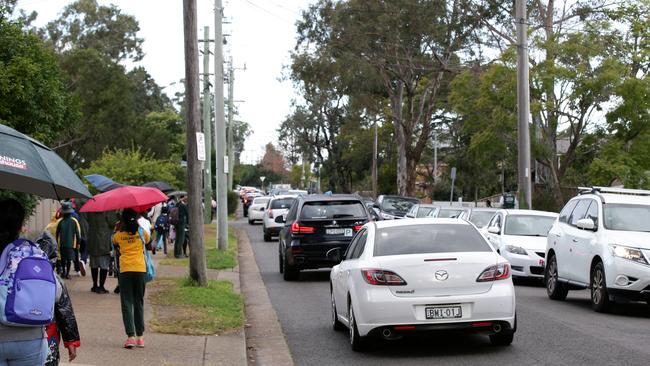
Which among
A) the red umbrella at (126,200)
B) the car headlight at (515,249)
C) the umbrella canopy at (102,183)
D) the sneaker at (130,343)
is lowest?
the sneaker at (130,343)

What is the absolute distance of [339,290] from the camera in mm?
11180

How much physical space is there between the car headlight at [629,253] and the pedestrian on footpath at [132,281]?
6.70m

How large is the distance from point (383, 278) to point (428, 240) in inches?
36.6

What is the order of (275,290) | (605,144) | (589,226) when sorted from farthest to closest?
(605,144), (275,290), (589,226)

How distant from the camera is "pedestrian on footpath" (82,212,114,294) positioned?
623 inches

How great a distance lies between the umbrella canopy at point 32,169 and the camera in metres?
5.55

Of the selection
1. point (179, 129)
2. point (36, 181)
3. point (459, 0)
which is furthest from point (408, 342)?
point (179, 129)

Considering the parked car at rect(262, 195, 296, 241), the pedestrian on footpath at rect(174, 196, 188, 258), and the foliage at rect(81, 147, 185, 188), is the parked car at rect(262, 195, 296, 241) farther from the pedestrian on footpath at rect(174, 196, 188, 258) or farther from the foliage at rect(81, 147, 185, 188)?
the pedestrian on footpath at rect(174, 196, 188, 258)

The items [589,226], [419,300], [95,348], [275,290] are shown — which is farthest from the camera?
[275,290]

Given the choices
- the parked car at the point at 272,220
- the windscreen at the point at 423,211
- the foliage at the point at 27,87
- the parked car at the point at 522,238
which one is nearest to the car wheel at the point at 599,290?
the parked car at the point at 522,238

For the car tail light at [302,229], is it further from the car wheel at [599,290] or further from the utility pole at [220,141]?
the utility pole at [220,141]

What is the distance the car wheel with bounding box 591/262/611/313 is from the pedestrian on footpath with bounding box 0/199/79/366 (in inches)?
371

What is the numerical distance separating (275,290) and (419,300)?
827 centimetres

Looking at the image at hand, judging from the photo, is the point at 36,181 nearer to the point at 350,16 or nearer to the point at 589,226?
the point at 589,226
